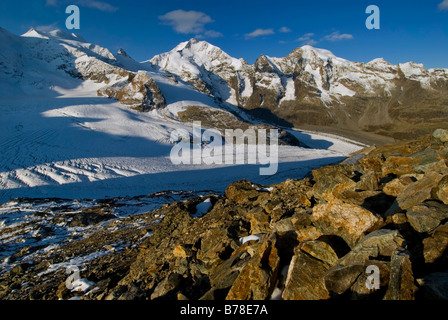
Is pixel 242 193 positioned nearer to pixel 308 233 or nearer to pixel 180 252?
pixel 180 252

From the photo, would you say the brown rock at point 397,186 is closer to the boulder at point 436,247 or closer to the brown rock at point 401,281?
the boulder at point 436,247

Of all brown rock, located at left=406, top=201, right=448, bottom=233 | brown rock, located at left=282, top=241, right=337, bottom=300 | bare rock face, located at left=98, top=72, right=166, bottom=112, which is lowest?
brown rock, located at left=282, top=241, right=337, bottom=300

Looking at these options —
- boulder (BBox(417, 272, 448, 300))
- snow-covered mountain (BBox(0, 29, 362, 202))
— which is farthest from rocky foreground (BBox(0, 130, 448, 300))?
snow-covered mountain (BBox(0, 29, 362, 202))

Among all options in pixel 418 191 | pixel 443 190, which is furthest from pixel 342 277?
pixel 418 191

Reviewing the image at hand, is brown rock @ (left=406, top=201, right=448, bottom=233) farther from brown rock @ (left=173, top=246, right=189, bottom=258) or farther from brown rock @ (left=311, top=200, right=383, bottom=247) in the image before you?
brown rock @ (left=173, top=246, right=189, bottom=258)

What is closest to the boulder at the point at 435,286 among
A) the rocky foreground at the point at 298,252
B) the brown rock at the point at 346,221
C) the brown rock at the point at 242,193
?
the rocky foreground at the point at 298,252

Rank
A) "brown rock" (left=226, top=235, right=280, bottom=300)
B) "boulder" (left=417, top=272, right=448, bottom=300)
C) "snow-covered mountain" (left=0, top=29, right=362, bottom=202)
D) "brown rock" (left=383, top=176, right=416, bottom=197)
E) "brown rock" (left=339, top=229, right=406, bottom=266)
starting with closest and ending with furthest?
"boulder" (left=417, top=272, right=448, bottom=300) < "brown rock" (left=339, top=229, right=406, bottom=266) < "brown rock" (left=226, top=235, right=280, bottom=300) < "brown rock" (left=383, top=176, right=416, bottom=197) < "snow-covered mountain" (left=0, top=29, right=362, bottom=202)
